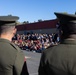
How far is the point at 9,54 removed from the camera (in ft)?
11.9

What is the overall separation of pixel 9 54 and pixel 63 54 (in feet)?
2.65

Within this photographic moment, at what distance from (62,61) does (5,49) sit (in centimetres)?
90

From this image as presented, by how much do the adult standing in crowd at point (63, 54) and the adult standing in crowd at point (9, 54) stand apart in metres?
0.49

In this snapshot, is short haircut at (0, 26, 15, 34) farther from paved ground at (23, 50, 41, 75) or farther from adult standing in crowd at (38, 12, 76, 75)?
paved ground at (23, 50, 41, 75)

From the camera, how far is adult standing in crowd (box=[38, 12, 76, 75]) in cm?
303

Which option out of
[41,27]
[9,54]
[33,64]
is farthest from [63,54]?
[41,27]

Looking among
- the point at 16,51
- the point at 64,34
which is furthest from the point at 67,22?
the point at 16,51

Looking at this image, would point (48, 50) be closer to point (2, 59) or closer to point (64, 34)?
point (64, 34)

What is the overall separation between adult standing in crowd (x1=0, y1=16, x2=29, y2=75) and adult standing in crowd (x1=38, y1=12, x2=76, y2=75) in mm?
493

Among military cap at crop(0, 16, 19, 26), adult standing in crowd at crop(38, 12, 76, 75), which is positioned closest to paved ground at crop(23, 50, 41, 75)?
military cap at crop(0, 16, 19, 26)

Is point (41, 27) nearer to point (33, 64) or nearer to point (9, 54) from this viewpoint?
point (33, 64)

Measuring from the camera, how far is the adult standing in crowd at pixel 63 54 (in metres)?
3.03

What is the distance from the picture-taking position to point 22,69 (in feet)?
11.8

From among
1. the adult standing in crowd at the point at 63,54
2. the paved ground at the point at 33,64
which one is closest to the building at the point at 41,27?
the paved ground at the point at 33,64
